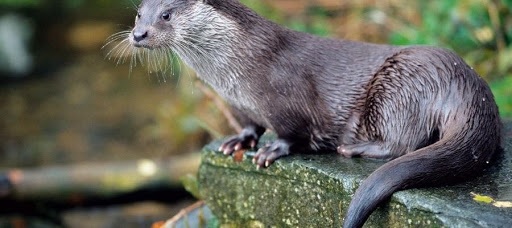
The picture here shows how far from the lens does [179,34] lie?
8.86 ft

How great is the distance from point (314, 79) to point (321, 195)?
42 centimetres

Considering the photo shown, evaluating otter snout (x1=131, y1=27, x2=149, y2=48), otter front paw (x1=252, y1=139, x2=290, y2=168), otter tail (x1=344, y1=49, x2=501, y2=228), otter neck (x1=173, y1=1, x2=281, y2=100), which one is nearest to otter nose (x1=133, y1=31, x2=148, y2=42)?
otter snout (x1=131, y1=27, x2=149, y2=48)

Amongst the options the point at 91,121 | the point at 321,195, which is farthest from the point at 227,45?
the point at 91,121

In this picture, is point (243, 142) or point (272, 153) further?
point (243, 142)

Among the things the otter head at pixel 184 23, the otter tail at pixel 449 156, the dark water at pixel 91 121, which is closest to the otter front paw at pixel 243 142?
the otter head at pixel 184 23

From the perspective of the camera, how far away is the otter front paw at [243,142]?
9.68ft

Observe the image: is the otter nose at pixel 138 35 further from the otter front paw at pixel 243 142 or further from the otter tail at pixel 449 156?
the otter tail at pixel 449 156

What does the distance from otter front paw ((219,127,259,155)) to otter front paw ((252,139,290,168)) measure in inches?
6.8

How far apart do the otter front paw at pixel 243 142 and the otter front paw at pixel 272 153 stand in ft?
0.56

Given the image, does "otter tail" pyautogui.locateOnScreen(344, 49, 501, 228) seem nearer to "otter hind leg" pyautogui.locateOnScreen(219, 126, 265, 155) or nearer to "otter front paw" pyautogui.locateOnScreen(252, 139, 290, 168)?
"otter front paw" pyautogui.locateOnScreen(252, 139, 290, 168)

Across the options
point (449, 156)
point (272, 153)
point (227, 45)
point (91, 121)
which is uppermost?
point (91, 121)

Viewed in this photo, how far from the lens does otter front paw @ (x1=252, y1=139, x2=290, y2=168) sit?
2.74 metres

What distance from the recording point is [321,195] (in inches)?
99.9

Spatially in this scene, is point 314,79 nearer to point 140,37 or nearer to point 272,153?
point 272,153
